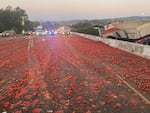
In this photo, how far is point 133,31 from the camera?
34031 mm

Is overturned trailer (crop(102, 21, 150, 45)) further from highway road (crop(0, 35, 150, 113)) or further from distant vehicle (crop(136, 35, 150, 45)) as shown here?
highway road (crop(0, 35, 150, 113))

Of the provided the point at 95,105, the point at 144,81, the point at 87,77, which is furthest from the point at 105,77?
the point at 95,105

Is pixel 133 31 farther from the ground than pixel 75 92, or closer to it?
farther from the ground

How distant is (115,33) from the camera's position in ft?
135

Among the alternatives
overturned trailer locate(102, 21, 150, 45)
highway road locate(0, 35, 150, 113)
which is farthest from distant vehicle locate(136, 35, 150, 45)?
highway road locate(0, 35, 150, 113)

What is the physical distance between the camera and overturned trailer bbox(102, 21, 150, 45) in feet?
108

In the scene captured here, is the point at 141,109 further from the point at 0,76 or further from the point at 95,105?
the point at 0,76

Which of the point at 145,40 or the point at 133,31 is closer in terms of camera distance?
the point at 145,40

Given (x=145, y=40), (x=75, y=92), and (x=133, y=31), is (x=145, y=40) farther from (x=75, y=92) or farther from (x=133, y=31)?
(x=75, y=92)

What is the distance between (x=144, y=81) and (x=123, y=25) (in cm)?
2903

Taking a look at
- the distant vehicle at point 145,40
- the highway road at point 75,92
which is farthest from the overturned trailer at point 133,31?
the highway road at point 75,92

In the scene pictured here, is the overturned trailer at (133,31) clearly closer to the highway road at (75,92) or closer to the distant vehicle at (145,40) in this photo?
the distant vehicle at (145,40)

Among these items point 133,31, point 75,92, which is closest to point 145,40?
point 133,31

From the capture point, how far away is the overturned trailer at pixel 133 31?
32938mm
